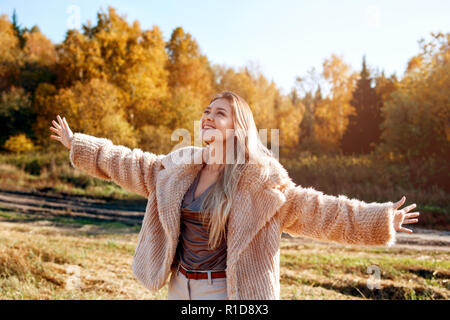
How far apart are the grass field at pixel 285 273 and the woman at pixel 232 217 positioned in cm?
250

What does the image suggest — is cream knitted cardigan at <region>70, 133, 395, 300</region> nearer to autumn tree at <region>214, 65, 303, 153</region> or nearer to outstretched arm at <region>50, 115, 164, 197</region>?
outstretched arm at <region>50, 115, 164, 197</region>

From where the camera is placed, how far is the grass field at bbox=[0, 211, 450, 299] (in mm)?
4301

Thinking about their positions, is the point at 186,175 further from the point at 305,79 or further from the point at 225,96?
the point at 305,79

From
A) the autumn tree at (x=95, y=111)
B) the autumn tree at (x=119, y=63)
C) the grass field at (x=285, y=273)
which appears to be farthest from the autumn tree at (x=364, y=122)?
the grass field at (x=285, y=273)

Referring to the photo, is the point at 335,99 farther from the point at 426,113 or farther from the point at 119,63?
the point at 119,63

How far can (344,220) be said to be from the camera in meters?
1.94

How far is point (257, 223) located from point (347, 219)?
482 millimetres

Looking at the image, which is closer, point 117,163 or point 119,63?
point 117,163

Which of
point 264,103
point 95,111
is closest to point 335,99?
point 264,103

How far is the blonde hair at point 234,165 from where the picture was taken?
1.95 meters

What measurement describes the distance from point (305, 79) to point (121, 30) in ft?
46.5

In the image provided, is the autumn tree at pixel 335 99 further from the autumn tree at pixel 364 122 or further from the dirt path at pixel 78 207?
the dirt path at pixel 78 207

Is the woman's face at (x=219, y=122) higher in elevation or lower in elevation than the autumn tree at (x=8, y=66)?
lower
